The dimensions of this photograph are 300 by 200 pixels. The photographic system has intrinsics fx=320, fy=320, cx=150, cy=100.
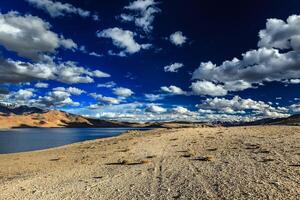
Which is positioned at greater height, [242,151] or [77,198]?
[242,151]

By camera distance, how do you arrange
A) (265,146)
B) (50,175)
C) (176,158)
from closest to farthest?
(50,175)
(176,158)
(265,146)

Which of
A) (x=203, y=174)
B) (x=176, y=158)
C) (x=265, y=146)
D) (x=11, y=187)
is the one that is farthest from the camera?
(x=265, y=146)

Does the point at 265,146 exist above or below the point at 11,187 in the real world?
above

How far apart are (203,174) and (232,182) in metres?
2.59

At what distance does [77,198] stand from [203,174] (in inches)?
269

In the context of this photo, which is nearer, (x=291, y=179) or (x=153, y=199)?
(x=153, y=199)

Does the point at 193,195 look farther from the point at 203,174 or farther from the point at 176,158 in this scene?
the point at 176,158

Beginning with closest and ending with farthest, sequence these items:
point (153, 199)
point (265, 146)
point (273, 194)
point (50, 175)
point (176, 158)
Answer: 1. point (273, 194)
2. point (153, 199)
3. point (50, 175)
4. point (176, 158)
5. point (265, 146)

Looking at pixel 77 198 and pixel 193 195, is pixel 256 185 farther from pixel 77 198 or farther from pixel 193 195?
pixel 77 198

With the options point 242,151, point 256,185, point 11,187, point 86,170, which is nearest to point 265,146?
point 242,151

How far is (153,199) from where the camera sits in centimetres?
1366

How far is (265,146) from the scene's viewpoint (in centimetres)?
2594

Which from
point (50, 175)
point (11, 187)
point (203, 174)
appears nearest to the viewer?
point (203, 174)

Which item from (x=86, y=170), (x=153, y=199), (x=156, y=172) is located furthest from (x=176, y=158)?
(x=153, y=199)
